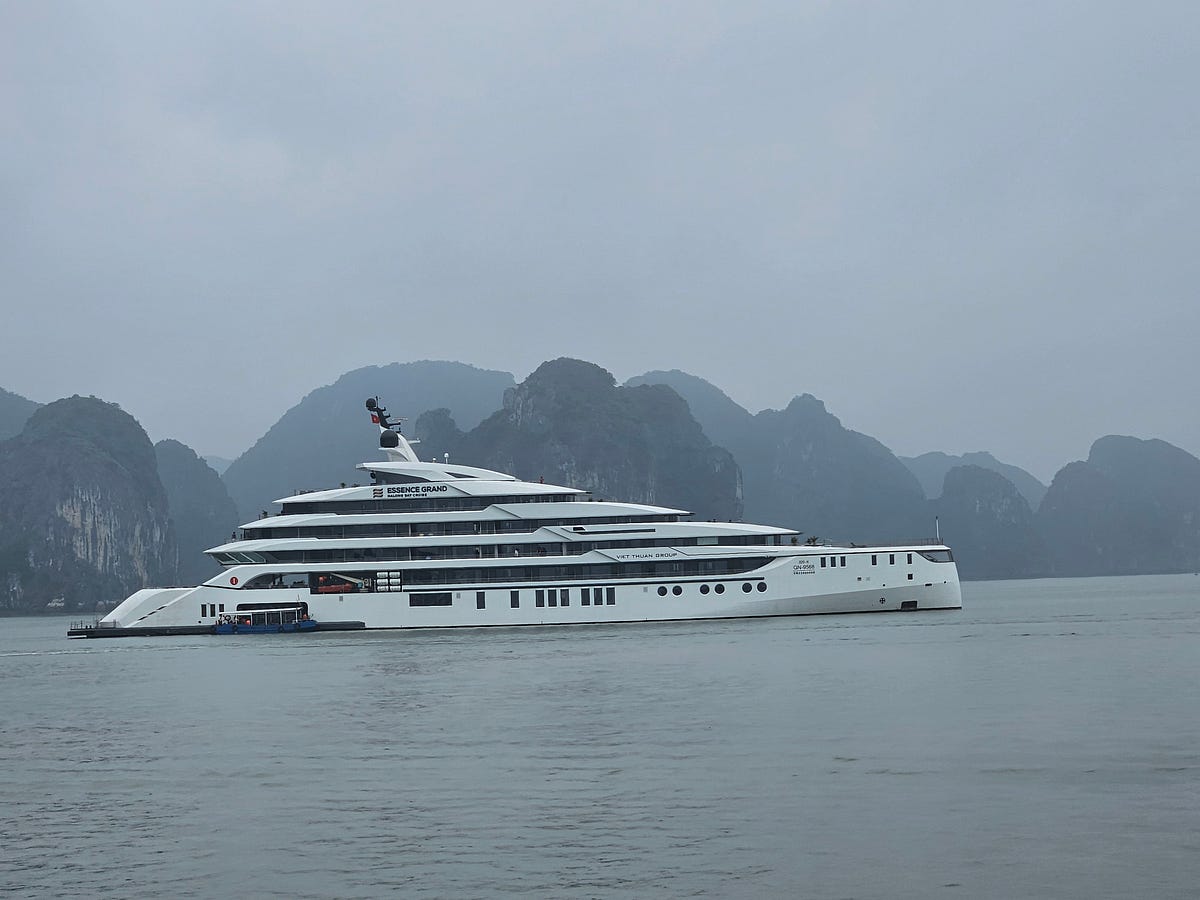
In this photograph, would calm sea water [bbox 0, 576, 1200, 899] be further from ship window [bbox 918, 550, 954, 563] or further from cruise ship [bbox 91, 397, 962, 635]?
ship window [bbox 918, 550, 954, 563]

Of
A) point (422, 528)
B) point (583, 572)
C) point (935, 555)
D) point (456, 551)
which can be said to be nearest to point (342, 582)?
point (422, 528)

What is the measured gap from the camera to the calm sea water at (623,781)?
1405 cm

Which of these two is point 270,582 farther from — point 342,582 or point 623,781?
point 623,781

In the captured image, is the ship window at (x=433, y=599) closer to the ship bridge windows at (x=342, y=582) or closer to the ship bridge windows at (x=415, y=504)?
the ship bridge windows at (x=342, y=582)

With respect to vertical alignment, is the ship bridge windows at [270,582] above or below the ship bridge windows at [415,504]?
below

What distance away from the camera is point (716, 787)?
18953 mm

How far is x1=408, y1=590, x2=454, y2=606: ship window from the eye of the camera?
6319 centimetres

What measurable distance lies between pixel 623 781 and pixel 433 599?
44.6 metres

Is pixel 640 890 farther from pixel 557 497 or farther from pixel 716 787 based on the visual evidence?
pixel 557 497

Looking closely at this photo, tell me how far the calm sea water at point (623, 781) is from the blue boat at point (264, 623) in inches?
837

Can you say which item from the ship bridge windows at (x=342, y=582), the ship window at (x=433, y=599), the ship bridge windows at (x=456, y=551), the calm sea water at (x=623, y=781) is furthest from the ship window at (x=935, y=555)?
the ship bridge windows at (x=342, y=582)

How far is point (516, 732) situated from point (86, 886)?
12403 millimetres

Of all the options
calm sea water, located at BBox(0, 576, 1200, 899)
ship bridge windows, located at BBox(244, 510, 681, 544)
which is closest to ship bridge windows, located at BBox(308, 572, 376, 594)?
ship bridge windows, located at BBox(244, 510, 681, 544)

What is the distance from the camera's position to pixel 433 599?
63.4 meters
